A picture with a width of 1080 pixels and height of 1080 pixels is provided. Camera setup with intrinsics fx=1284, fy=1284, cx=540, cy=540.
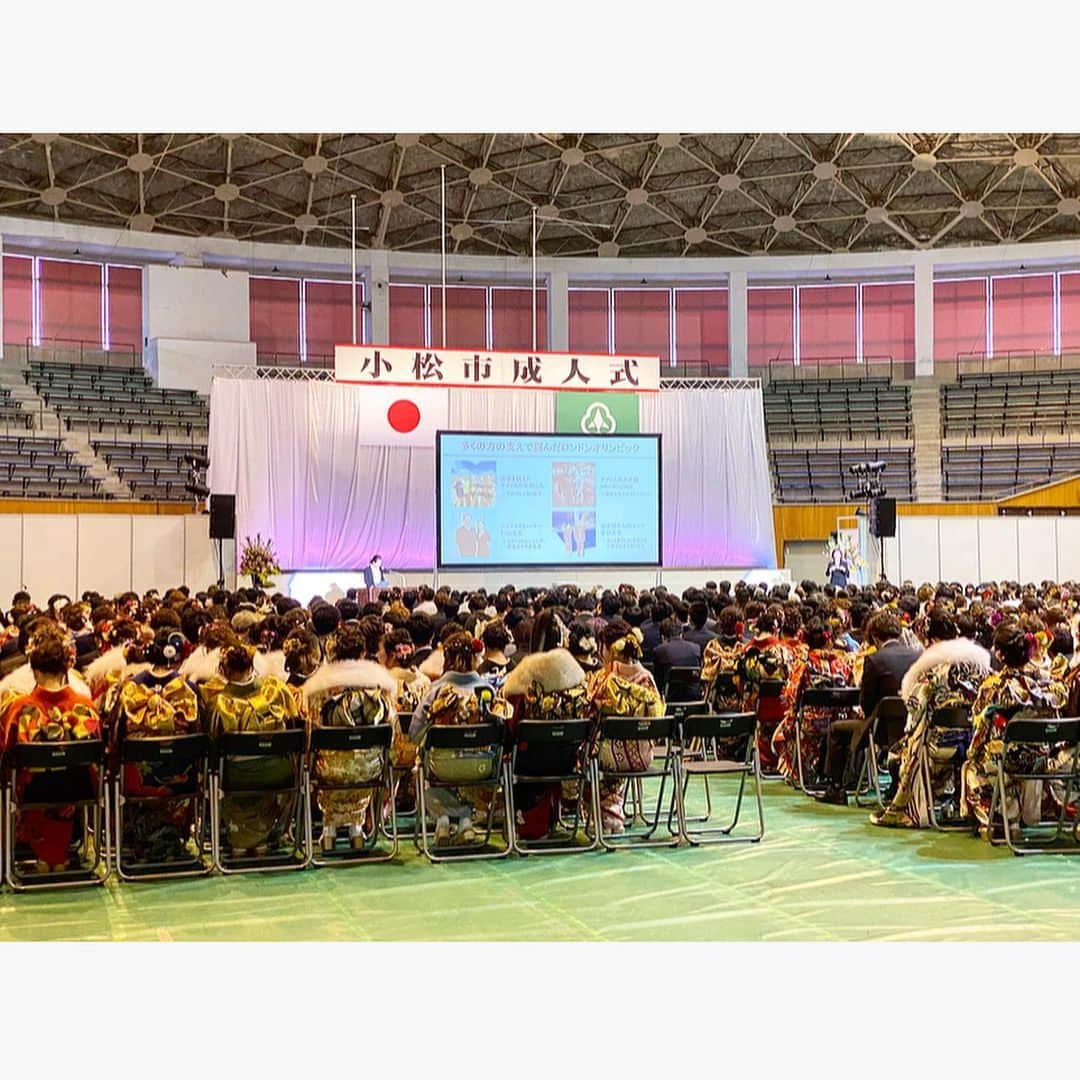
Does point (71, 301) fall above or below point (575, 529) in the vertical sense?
above

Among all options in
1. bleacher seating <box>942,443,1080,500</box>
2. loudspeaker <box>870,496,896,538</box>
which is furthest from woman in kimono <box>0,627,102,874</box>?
bleacher seating <box>942,443,1080,500</box>

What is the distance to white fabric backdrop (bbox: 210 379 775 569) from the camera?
21.1 meters

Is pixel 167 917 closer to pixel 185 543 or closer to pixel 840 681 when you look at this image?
pixel 840 681

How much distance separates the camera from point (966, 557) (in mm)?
23094

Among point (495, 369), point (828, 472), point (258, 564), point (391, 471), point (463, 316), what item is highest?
point (463, 316)

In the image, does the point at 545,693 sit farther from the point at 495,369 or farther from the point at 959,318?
the point at 959,318

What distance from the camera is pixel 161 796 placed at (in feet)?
19.5

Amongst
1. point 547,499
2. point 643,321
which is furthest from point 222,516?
point 643,321

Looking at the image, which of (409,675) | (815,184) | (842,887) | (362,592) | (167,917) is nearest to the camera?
(167,917)

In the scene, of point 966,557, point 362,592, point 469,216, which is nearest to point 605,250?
point 469,216

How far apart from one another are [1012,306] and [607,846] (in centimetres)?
2874

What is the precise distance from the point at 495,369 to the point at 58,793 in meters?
14.2

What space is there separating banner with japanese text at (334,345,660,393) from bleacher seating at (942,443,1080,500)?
10848 millimetres

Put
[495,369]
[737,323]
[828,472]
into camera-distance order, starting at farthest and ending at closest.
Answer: [737,323], [828,472], [495,369]
